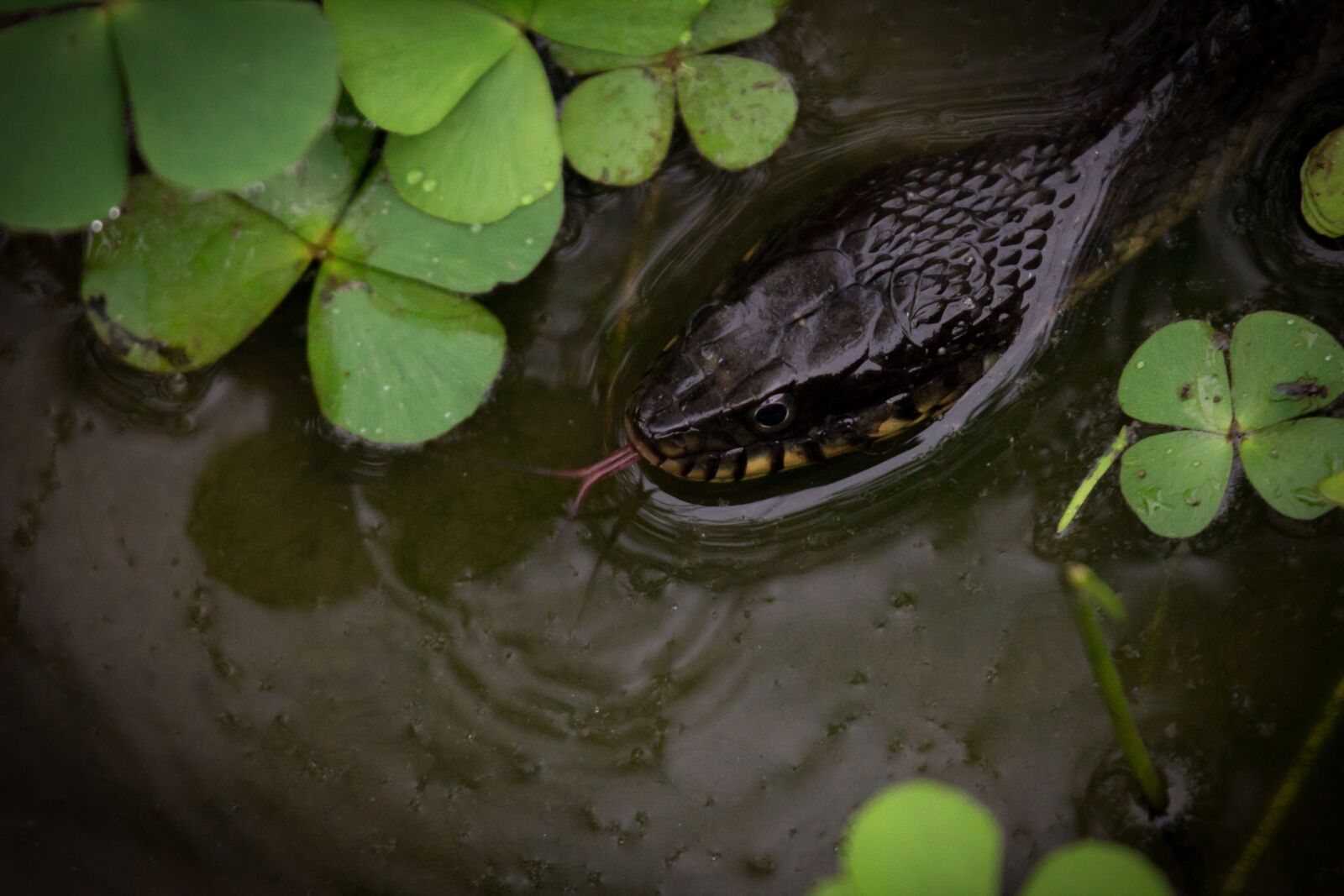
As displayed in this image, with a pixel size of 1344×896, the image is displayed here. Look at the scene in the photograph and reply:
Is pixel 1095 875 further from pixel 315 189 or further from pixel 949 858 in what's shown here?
pixel 315 189

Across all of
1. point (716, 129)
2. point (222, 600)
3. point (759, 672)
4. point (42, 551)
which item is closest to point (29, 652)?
point (42, 551)

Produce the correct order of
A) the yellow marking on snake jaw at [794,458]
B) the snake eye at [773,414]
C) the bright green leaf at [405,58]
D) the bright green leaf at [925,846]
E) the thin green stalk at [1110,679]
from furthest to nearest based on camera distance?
the yellow marking on snake jaw at [794,458]
the snake eye at [773,414]
the bright green leaf at [405,58]
the bright green leaf at [925,846]
the thin green stalk at [1110,679]

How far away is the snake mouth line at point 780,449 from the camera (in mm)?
2557

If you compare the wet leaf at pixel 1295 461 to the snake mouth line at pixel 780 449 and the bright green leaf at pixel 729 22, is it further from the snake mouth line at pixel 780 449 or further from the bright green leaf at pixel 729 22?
the bright green leaf at pixel 729 22

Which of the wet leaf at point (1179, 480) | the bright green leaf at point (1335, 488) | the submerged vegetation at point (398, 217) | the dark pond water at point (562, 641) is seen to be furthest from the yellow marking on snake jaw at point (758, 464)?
the bright green leaf at point (1335, 488)

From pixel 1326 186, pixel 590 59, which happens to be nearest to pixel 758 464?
pixel 590 59

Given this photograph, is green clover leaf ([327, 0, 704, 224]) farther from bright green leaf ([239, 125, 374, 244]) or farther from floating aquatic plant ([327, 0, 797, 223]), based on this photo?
bright green leaf ([239, 125, 374, 244])

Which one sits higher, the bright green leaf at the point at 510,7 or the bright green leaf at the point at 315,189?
the bright green leaf at the point at 510,7

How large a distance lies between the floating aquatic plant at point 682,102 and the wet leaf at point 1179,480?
4.76 feet

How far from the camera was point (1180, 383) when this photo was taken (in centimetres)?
259

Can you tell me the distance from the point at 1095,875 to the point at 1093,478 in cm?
114

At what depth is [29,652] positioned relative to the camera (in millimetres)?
2592

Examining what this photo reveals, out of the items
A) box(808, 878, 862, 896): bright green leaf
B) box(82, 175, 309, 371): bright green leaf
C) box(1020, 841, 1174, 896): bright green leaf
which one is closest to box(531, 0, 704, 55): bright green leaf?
box(82, 175, 309, 371): bright green leaf

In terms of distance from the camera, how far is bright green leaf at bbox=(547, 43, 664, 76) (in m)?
2.64
